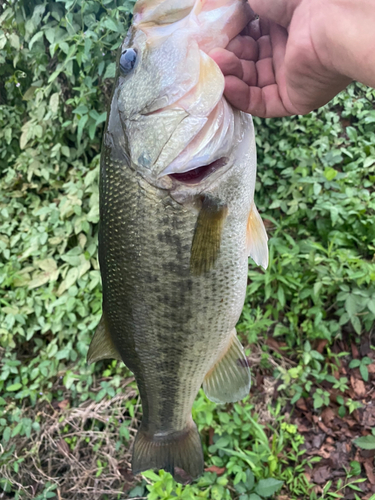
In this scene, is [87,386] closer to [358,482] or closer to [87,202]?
[87,202]

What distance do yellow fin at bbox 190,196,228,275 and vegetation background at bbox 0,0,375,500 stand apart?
1.31 metres

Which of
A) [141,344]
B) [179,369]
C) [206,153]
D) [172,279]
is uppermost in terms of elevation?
[206,153]

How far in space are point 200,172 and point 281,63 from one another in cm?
46

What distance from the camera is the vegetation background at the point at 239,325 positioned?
223cm

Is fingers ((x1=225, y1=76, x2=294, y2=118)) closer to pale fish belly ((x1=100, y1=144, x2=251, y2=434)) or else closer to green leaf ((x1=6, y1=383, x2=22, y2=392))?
pale fish belly ((x1=100, y1=144, x2=251, y2=434))

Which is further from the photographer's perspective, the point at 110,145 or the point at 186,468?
the point at 186,468

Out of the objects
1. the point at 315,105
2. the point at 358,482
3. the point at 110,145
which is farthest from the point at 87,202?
the point at 358,482

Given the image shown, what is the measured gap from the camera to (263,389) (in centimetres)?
254

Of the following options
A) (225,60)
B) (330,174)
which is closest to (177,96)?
(225,60)

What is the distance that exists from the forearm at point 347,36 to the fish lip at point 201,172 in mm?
413

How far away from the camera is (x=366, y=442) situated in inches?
83.4

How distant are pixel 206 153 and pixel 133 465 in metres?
1.51

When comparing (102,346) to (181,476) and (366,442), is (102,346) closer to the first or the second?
(181,476)

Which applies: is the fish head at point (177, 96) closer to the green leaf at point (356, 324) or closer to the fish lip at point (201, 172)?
the fish lip at point (201, 172)
